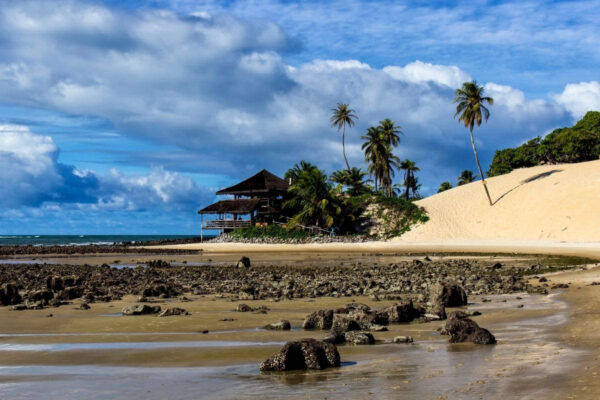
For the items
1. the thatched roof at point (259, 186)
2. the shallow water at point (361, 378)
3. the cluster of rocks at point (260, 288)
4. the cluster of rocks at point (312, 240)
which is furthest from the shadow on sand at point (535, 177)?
the shallow water at point (361, 378)

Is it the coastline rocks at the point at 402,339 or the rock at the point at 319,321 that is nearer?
the coastline rocks at the point at 402,339

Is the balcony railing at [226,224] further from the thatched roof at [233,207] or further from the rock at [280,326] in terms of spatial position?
the rock at [280,326]

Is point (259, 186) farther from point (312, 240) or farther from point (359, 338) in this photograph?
point (359, 338)

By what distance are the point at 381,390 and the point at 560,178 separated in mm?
77743

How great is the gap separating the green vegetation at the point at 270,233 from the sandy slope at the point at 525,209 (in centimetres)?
1210

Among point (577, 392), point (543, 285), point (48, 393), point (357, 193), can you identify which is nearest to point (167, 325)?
point (48, 393)

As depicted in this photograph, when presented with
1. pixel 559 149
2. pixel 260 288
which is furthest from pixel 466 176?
pixel 260 288

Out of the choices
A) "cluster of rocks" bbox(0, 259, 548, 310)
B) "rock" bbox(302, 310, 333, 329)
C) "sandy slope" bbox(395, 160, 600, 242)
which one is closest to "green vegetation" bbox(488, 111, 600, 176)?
"sandy slope" bbox(395, 160, 600, 242)

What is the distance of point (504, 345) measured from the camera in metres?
9.37

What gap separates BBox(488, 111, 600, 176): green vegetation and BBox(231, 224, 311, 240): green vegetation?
1687 inches

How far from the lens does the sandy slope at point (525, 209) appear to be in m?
64.9

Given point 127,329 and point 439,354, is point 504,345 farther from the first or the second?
point 127,329

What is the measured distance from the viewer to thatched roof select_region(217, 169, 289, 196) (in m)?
82.2

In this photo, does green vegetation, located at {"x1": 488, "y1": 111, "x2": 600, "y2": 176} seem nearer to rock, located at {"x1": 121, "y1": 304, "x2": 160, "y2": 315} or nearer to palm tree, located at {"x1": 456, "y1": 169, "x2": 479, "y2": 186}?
palm tree, located at {"x1": 456, "y1": 169, "x2": 479, "y2": 186}
